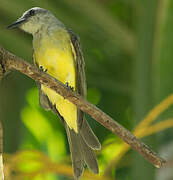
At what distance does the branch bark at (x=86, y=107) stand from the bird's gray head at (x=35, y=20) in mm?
639

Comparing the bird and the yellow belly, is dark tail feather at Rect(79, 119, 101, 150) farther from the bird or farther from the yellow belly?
the yellow belly

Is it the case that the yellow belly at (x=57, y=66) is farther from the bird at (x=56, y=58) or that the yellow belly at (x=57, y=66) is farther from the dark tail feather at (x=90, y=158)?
the dark tail feather at (x=90, y=158)

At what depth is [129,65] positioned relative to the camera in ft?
9.39

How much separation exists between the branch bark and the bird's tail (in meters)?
0.29

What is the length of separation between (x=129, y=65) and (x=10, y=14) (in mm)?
841

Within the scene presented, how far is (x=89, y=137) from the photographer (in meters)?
1.38

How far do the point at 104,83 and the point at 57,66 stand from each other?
0.81m

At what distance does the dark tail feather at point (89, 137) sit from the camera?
1.30 meters

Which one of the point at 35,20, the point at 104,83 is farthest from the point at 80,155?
the point at 104,83

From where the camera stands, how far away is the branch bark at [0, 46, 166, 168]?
0.95m

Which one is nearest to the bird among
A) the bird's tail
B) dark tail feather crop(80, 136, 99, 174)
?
the bird's tail

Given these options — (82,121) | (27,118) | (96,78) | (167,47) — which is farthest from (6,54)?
(27,118)

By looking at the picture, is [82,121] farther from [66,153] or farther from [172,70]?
[66,153]

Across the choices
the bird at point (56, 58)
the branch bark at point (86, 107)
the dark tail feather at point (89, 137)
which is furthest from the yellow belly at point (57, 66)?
the branch bark at point (86, 107)
